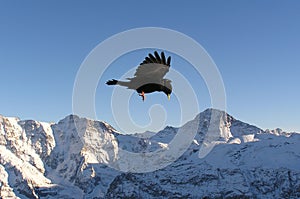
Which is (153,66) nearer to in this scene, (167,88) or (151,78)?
(151,78)

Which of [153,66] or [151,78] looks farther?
[151,78]

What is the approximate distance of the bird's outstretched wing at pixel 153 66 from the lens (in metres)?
22.6

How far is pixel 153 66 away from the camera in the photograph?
22.6 meters

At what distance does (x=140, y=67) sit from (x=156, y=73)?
1055mm

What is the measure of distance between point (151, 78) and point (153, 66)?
1.48 meters

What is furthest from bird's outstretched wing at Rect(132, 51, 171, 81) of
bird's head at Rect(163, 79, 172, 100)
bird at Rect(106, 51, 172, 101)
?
bird's head at Rect(163, 79, 172, 100)

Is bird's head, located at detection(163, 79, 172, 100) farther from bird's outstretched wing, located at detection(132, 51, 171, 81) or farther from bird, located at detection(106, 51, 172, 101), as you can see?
bird's outstretched wing, located at detection(132, 51, 171, 81)

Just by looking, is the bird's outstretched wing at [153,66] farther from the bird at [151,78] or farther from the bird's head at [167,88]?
the bird's head at [167,88]

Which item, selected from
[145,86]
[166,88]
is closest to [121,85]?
[145,86]

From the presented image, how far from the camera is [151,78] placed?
23.9m

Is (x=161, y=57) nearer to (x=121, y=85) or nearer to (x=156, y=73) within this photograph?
(x=156, y=73)

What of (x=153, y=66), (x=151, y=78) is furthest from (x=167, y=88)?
(x=153, y=66)

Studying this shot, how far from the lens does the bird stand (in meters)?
22.6

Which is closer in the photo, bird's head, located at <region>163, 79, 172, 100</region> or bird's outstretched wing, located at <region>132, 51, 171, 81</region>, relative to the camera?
bird's outstretched wing, located at <region>132, 51, 171, 81</region>
